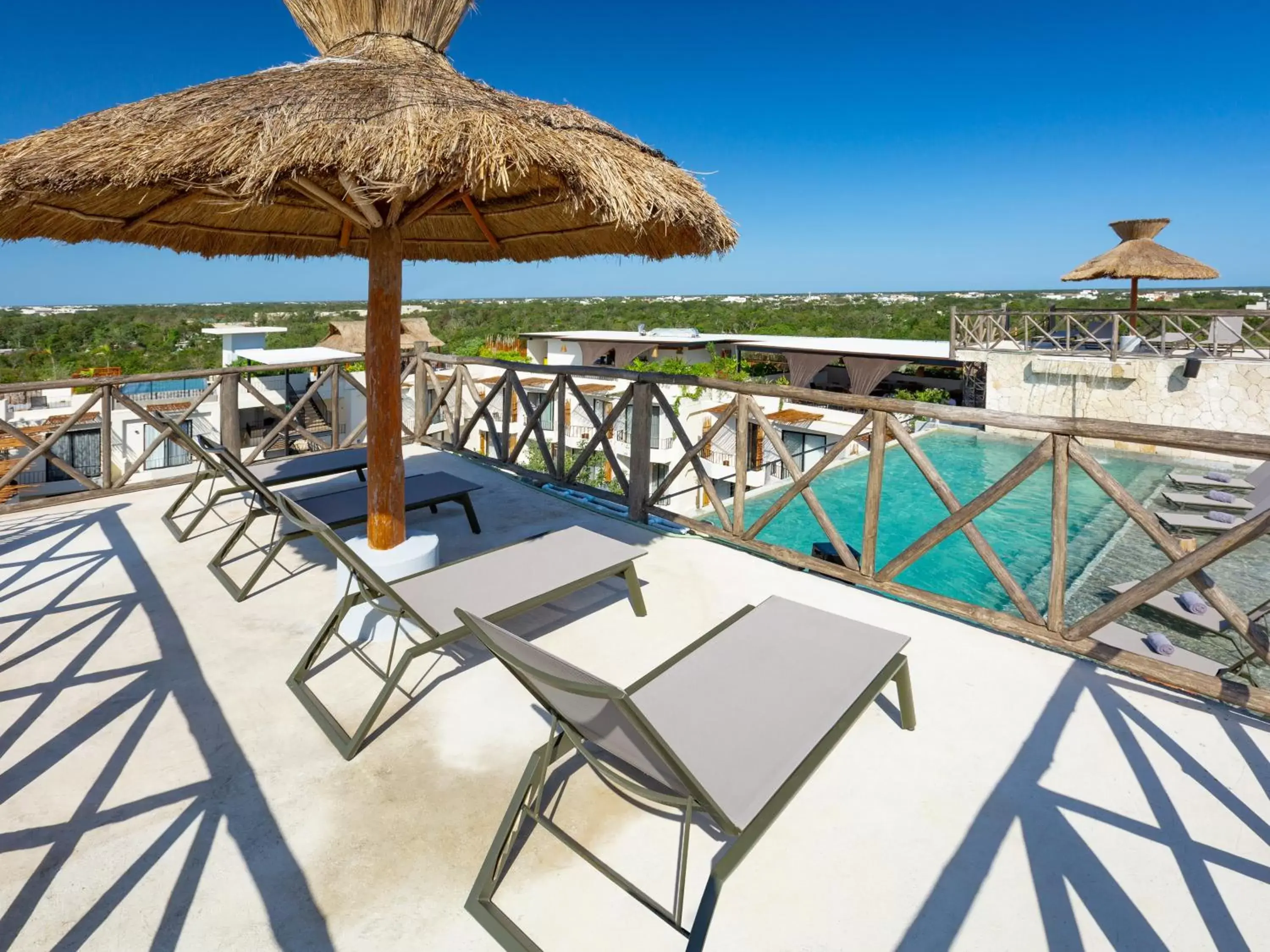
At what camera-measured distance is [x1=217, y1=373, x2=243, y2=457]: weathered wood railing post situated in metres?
5.62

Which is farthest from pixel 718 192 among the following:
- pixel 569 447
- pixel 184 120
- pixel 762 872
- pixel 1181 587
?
pixel 569 447

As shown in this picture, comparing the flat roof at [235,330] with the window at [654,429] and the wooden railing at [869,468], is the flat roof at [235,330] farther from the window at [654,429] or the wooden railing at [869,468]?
the wooden railing at [869,468]

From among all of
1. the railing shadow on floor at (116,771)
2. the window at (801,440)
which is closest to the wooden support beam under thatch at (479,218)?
the railing shadow on floor at (116,771)

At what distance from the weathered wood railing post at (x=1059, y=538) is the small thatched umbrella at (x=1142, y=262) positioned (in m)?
16.7

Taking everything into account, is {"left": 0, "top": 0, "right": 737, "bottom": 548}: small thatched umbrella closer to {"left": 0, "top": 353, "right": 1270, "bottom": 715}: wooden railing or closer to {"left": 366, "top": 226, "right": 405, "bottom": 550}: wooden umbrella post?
{"left": 366, "top": 226, "right": 405, "bottom": 550}: wooden umbrella post

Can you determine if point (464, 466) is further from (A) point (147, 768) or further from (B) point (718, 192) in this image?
(A) point (147, 768)

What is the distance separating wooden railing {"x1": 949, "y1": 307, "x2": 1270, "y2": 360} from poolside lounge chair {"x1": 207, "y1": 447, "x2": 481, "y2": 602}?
16.0m

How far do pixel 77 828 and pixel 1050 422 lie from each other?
363 centimetres

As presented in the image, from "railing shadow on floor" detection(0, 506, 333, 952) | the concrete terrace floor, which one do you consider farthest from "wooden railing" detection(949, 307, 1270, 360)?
"railing shadow on floor" detection(0, 506, 333, 952)

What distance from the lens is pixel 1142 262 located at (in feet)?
54.1

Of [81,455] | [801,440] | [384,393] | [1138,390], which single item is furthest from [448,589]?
[81,455]

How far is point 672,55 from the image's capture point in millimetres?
21609

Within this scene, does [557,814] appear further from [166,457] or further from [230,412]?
[166,457]

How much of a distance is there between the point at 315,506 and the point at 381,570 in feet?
3.51
